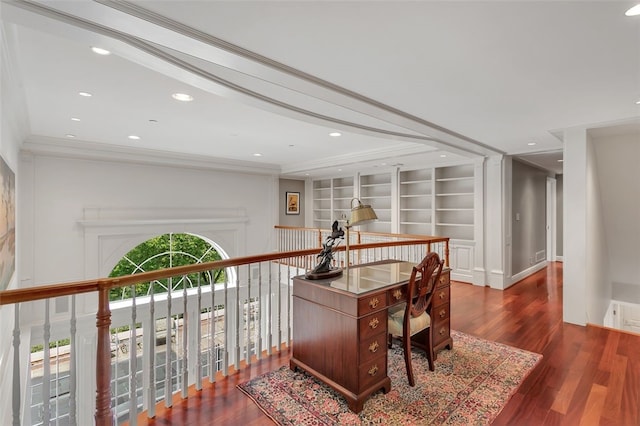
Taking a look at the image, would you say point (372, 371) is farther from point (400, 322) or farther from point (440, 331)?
point (440, 331)

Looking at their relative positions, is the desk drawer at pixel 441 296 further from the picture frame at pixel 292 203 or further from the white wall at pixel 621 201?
the picture frame at pixel 292 203

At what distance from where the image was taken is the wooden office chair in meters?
2.27

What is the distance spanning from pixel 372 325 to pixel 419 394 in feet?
2.14

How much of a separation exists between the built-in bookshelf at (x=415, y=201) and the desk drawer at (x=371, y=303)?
4.63 m

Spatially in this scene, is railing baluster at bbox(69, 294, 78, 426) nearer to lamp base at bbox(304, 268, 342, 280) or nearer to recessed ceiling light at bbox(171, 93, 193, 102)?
lamp base at bbox(304, 268, 342, 280)

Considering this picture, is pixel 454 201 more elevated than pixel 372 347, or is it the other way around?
pixel 454 201

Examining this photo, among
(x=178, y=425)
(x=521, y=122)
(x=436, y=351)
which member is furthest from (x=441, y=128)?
(x=178, y=425)

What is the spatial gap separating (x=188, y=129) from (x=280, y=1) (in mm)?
3026

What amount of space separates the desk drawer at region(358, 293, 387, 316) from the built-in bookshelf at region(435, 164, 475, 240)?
430 cm

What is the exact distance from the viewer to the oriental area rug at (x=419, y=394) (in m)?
1.95

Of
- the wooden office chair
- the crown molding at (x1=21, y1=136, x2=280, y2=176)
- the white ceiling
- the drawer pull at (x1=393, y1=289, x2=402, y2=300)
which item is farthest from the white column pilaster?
the crown molding at (x1=21, y1=136, x2=280, y2=176)

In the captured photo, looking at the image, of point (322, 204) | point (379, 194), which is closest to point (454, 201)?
point (379, 194)

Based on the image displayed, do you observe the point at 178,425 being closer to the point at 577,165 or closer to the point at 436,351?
the point at 436,351

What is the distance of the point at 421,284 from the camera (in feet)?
7.69
